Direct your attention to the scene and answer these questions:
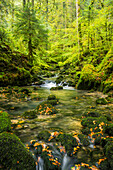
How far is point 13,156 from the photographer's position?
7.49 feet

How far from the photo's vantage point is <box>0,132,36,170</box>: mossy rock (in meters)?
2.21

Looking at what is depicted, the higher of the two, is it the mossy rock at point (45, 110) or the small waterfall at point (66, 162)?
the mossy rock at point (45, 110)

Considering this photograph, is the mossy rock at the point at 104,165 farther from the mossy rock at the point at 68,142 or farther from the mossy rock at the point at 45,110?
the mossy rock at the point at 45,110

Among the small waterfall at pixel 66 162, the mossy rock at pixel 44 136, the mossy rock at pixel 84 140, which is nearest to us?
the small waterfall at pixel 66 162

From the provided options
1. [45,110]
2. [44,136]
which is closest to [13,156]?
[44,136]

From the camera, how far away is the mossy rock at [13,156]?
7.27ft

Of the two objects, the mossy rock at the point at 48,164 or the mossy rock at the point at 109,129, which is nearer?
the mossy rock at the point at 48,164

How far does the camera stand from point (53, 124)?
4.59 m

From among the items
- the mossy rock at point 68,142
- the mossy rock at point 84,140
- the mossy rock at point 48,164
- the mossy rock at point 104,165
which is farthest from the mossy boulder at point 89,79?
the mossy rock at point 48,164

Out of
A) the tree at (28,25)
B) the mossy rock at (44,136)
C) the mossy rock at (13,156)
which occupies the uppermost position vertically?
the tree at (28,25)

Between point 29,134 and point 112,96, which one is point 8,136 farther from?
point 112,96

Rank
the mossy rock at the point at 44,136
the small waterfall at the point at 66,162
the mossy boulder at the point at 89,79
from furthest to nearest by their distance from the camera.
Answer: the mossy boulder at the point at 89,79 < the mossy rock at the point at 44,136 < the small waterfall at the point at 66,162

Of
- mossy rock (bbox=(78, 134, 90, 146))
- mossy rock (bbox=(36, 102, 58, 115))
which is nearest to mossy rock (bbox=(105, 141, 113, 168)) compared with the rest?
mossy rock (bbox=(78, 134, 90, 146))

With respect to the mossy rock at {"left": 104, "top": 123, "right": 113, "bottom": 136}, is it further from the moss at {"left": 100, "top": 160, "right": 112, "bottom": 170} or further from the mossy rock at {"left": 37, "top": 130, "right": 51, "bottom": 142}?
the mossy rock at {"left": 37, "top": 130, "right": 51, "bottom": 142}
